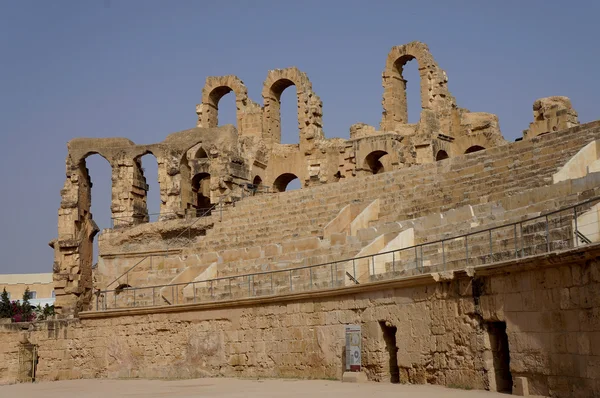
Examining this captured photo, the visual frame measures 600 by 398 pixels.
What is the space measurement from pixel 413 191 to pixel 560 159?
4206 millimetres

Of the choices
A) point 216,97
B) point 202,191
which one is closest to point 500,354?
point 202,191

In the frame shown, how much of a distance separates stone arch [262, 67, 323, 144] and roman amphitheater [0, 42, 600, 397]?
0.10 meters

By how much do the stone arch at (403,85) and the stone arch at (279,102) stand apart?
3.07 metres

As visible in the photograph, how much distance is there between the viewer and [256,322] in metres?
18.1

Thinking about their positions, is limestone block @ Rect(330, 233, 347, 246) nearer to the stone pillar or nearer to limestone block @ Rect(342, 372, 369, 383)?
limestone block @ Rect(342, 372, 369, 383)

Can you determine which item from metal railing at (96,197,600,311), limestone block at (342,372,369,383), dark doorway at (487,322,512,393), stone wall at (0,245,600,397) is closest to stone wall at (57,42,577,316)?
metal railing at (96,197,600,311)

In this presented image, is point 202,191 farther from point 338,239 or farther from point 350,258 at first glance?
point 350,258

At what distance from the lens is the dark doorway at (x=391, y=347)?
14938mm

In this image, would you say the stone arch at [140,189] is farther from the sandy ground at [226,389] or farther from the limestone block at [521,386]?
the limestone block at [521,386]

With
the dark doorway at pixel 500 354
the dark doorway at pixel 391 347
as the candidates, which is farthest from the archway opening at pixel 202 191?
the dark doorway at pixel 500 354

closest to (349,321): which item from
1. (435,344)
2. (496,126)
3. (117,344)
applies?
(435,344)

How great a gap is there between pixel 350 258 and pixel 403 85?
2172cm

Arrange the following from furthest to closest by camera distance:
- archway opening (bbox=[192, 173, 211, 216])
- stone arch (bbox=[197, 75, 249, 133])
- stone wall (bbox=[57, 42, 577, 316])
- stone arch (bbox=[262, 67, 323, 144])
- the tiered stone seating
Answer: stone arch (bbox=[197, 75, 249, 133]) < archway opening (bbox=[192, 173, 211, 216]) < stone arch (bbox=[262, 67, 323, 144]) < stone wall (bbox=[57, 42, 577, 316]) < the tiered stone seating

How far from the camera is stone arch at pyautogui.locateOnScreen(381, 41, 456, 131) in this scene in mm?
35781
